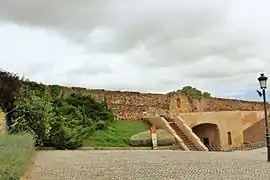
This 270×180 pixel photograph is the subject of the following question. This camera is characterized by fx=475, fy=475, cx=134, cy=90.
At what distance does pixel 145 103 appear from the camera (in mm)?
34656

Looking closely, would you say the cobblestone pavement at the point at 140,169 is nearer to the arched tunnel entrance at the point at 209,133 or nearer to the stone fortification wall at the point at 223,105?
the arched tunnel entrance at the point at 209,133

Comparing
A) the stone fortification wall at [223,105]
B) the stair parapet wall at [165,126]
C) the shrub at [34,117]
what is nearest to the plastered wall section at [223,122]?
the stair parapet wall at [165,126]

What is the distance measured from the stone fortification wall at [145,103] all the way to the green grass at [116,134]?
5.52ft

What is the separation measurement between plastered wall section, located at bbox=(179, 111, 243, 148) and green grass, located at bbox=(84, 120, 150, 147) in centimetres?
413

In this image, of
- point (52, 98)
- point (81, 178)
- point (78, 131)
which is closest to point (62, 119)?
point (78, 131)

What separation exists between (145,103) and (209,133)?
5470 millimetres

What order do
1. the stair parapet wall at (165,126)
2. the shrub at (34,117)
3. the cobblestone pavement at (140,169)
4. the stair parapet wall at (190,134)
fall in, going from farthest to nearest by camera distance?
the stair parapet wall at (190,134)
the stair parapet wall at (165,126)
the shrub at (34,117)
the cobblestone pavement at (140,169)

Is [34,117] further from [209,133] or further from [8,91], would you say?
[209,133]

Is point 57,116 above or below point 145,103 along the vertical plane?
below

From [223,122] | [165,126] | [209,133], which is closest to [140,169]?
[165,126]

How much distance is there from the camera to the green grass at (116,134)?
25183 millimetres

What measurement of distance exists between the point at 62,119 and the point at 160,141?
5.49 m

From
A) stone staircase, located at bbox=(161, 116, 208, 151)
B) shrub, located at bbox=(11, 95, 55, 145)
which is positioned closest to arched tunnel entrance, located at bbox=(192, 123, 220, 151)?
stone staircase, located at bbox=(161, 116, 208, 151)

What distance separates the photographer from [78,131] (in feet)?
82.2
